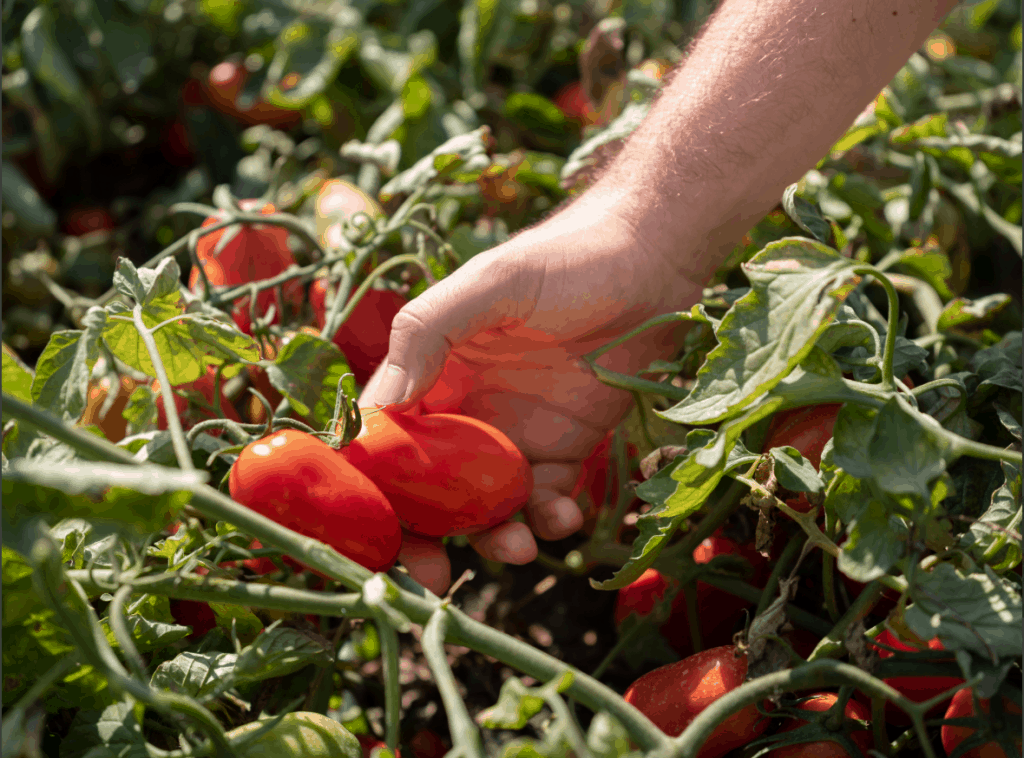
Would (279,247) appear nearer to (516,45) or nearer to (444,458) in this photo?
(444,458)

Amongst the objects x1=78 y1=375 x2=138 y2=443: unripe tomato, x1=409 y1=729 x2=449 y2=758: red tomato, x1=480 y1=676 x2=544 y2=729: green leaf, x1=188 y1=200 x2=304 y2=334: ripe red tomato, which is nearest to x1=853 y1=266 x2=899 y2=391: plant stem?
x1=480 y1=676 x2=544 y2=729: green leaf

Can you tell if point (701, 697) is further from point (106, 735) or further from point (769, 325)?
point (106, 735)

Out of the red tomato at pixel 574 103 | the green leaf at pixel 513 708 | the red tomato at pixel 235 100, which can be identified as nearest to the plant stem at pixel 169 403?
the green leaf at pixel 513 708

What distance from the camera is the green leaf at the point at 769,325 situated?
585mm

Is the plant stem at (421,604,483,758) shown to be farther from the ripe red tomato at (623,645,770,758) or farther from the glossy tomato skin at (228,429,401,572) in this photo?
the ripe red tomato at (623,645,770,758)

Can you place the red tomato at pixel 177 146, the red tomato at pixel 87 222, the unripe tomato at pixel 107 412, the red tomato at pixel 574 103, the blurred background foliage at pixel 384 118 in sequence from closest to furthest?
1. the unripe tomato at pixel 107 412
2. the blurred background foliage at pixel 384 118
3. the red tomato at pixel 574 103
4. the red tomato at pixel 87 222
5. the red tomato at pixel 177 146

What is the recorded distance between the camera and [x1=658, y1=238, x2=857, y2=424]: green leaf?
585mm

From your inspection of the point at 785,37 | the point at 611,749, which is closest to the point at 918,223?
the point at 785,37

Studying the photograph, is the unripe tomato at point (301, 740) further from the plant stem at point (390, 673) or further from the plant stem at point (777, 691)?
the plant stem at point (777, 691)

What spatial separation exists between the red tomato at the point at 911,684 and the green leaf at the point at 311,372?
57cm

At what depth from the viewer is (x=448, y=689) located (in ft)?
1.60

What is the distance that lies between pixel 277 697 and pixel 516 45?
1297mm

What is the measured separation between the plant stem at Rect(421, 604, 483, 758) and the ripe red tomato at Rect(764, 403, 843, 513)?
0.36 m

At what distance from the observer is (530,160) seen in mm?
Result: 1299
